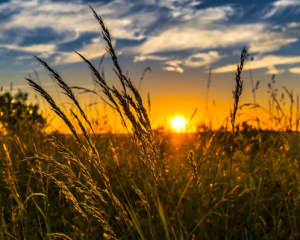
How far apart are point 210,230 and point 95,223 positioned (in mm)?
1051

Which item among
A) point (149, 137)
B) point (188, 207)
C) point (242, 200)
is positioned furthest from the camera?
point (242, 200)

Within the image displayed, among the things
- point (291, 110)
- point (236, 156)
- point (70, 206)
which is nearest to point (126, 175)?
point (70, 206)

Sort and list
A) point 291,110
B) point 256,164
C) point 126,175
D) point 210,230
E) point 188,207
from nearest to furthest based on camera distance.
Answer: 1. point 210,230
2. point 188,207
3. point 291,110
4. point 126,175
5. point 256,164

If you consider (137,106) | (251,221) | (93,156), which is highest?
(137,106)

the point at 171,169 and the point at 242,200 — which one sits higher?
the point at 171,169

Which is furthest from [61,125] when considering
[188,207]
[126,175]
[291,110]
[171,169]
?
[291,110]

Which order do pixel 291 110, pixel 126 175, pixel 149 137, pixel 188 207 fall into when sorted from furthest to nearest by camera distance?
pixel 126 175 → pixel 291 110 → pixel 188 207 → pixel 149 137

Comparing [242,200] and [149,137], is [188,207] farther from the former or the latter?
[149,137]

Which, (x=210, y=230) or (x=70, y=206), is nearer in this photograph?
(x=210, y=230)

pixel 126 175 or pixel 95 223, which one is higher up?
pixel 126 175

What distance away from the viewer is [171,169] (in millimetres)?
3996

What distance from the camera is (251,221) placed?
2803mm

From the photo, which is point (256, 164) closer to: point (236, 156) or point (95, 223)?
point (236, 156)

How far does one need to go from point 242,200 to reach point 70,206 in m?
1.86
